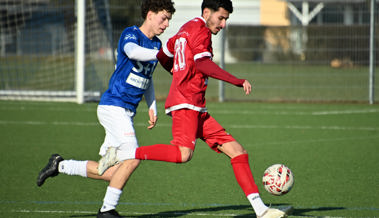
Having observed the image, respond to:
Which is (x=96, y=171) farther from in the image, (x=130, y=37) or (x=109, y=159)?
(x=130, y=37)

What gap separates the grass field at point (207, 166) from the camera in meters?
6.35

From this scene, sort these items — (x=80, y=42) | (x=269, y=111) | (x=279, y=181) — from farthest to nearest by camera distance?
1. (x=80, y=42)
2. (x=269, y=111)
3. (x=279, y=181)

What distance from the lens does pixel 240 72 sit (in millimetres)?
20000

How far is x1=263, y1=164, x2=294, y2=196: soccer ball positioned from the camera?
5742 mm

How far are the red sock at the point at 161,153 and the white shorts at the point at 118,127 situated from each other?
168 millimetres

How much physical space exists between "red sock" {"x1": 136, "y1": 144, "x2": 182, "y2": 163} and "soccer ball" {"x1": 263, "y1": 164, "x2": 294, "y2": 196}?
2.89 feet

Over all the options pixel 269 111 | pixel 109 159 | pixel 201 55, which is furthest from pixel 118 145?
pixel 269 111

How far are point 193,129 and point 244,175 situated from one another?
588mm

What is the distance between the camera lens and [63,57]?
2059cm

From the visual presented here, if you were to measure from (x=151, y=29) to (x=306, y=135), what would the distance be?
6216 millimetres

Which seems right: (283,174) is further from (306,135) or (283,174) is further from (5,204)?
(306,135)

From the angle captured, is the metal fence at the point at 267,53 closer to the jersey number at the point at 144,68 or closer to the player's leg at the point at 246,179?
the jersey number at the point at 144,68

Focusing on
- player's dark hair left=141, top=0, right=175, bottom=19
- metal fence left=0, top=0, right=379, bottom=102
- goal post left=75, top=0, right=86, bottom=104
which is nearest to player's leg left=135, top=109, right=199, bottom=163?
player's dark hair left=141, top=0, right=175, bottom=19

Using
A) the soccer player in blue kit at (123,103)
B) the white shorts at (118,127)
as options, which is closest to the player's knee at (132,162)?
the soccer player in blue kit at (123,103)
